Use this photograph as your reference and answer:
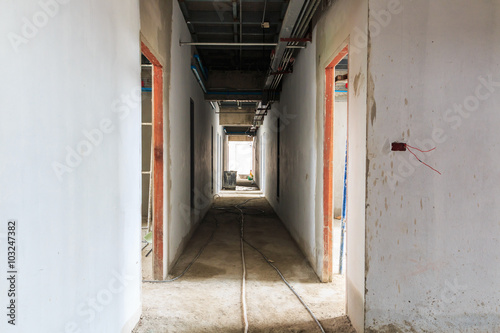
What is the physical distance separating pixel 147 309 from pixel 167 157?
1579 mm

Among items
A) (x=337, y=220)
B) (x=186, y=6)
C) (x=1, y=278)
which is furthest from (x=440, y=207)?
(x=337, y=220)

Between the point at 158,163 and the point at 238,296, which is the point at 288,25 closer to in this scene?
the point at 158,163

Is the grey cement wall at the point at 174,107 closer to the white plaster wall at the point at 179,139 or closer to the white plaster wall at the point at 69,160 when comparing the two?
the white plaster wall at the point at 179,139

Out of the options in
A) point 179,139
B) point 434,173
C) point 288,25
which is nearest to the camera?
point 434,173

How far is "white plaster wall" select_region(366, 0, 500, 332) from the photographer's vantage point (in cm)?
229

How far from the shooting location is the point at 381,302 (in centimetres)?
229

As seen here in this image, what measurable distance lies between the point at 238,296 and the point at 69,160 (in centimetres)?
223

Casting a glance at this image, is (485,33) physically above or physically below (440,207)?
above

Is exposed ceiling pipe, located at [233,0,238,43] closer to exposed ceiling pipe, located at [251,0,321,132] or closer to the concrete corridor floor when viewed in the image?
exposed ceiling pipe, located at [251,0,321,132]

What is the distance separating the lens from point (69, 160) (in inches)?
58.1

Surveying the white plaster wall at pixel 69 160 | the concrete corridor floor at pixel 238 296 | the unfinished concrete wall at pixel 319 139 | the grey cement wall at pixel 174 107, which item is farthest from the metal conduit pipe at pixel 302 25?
the concrete corridor floor at pixel 238 296

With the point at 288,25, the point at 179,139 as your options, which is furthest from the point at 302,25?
the point at 179,139

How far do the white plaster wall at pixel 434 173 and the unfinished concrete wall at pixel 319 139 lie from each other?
13 centimetres

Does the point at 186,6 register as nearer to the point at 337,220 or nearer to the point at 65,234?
the point at 65,234
